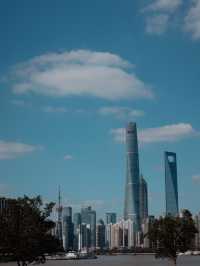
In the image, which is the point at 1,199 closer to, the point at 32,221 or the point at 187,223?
the point at 32,221

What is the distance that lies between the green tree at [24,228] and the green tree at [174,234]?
1596 cm

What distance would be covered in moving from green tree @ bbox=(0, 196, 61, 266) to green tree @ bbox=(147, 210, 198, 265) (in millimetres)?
15960

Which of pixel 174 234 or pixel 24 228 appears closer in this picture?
pixel 24 228

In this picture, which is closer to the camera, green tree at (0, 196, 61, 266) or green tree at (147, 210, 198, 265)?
green tree at (0, 196, 61, 266)

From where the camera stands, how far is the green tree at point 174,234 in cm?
6309

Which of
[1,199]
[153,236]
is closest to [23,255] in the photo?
[1,199]

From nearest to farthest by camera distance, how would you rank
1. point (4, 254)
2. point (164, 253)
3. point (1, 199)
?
point (4, 254) → point (1, 199) → point (164, 253)

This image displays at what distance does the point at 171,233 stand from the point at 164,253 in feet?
12.7

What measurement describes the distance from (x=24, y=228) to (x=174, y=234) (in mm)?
20018

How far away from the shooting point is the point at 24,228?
50594 mm

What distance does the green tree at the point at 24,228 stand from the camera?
1967 inches

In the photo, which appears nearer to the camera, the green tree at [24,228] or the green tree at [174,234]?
the green tree at [24,228]

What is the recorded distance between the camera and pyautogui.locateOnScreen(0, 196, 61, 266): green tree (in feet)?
164

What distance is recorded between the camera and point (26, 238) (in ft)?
163
